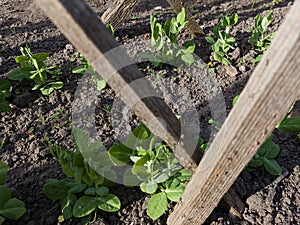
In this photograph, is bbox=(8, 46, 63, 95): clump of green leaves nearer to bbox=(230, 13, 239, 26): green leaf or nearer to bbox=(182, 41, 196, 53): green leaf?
bbox=(182, 41, 196, 53): green leaf

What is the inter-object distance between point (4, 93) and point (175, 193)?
1234mm

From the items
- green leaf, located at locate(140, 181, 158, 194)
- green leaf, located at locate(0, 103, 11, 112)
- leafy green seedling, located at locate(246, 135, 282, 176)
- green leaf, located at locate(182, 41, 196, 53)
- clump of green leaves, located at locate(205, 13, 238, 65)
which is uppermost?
green leaf, located at locate(0, 103, 11, 112)

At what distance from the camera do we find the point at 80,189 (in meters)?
1.44

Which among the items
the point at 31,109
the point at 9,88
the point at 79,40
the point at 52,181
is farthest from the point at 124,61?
the point at 9,88

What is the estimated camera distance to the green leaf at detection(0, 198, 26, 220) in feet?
4.55

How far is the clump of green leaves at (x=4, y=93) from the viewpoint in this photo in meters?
1.95

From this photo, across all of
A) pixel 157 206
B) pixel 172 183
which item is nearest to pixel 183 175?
pixel 172 183

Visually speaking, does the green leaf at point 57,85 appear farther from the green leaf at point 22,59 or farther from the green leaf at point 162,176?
the green leaf at point 162,176

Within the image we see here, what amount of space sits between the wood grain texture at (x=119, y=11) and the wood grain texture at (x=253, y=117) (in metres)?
1.62

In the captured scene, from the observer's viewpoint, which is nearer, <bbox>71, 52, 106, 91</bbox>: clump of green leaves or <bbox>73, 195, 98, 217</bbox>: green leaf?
<bbox>73, 195, 98, 217</bbox>: green leaf

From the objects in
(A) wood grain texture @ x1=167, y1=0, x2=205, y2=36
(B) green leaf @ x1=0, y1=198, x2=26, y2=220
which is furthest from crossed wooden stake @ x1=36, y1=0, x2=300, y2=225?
(A) wood grain texture @ x1=167, y1=0, x2=205, y2=36

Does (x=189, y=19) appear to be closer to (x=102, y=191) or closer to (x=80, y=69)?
(x=80, y=69)

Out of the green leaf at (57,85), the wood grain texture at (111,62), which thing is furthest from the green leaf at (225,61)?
the wood grain texture at (111,62)

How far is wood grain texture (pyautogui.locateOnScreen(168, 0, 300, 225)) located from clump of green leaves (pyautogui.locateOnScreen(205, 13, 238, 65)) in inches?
49.7
